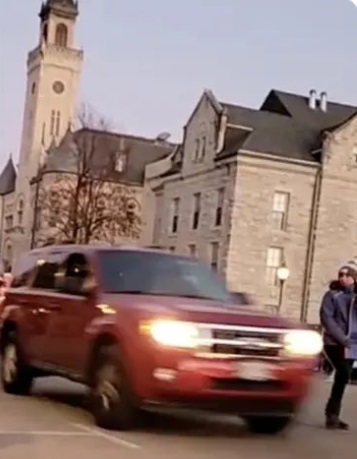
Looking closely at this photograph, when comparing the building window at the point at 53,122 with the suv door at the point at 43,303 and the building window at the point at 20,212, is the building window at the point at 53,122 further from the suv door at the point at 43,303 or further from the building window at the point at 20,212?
the building window at the point at 20,212

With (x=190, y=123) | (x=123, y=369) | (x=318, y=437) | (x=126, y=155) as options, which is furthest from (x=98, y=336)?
(x=190, y=123)

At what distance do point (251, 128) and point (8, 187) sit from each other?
19181mm

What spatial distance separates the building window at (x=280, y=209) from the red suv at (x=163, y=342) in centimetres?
2237

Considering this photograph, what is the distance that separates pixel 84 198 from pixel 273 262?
14.7 metres

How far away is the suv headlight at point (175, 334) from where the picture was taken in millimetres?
5465

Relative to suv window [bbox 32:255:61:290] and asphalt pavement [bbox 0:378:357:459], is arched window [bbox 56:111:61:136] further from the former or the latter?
asphalt pavement [bbox 0:378:357:459]

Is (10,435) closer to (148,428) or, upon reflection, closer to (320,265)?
(148,428)

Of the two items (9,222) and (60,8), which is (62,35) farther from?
(9,222)

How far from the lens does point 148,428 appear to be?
588 cm

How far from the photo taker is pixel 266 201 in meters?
28.6

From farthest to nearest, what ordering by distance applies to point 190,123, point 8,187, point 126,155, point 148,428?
1. point 190,123
2. point 126,155
3. point 8,187
4. point 148,428

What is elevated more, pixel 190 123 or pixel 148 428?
pixel 190 123

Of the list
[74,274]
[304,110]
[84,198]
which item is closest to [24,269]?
[74,274]

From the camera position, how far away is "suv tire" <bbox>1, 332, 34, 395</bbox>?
23.2 feet
